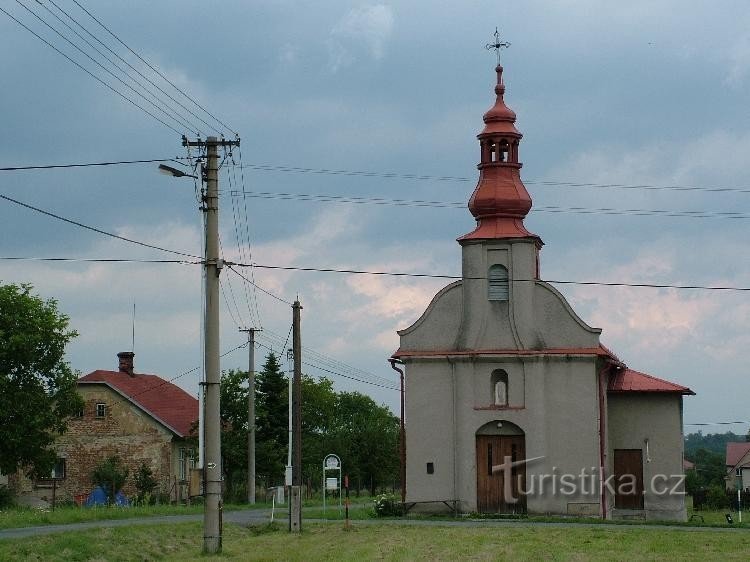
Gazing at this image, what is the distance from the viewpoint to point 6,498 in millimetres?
55656

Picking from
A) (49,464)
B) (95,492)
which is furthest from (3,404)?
(95,492)

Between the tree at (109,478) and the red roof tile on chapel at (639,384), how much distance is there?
78.9 feet

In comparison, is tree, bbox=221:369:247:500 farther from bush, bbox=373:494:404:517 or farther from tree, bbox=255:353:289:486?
bush, bbox=373:494:404:517

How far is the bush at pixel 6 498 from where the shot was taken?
2160 inches

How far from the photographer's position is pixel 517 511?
4244cm

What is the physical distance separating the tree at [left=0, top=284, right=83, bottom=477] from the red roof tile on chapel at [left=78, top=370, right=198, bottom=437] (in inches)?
264

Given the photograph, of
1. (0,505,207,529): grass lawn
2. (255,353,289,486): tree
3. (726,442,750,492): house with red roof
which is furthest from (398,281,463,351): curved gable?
(726,442,750,492): house with red roof

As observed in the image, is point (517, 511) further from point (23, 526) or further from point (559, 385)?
point (23, 526)

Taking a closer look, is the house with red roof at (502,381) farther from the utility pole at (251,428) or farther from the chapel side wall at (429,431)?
the utility pole at (251,428)

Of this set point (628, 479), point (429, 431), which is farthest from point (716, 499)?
point (429, 431)

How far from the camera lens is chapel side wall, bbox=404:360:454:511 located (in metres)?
42.9

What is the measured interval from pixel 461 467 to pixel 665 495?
8434 mm

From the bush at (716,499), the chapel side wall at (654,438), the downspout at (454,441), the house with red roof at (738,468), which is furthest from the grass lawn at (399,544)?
the house with red roof at (738,468)

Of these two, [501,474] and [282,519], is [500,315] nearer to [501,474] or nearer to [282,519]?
[501,474]
